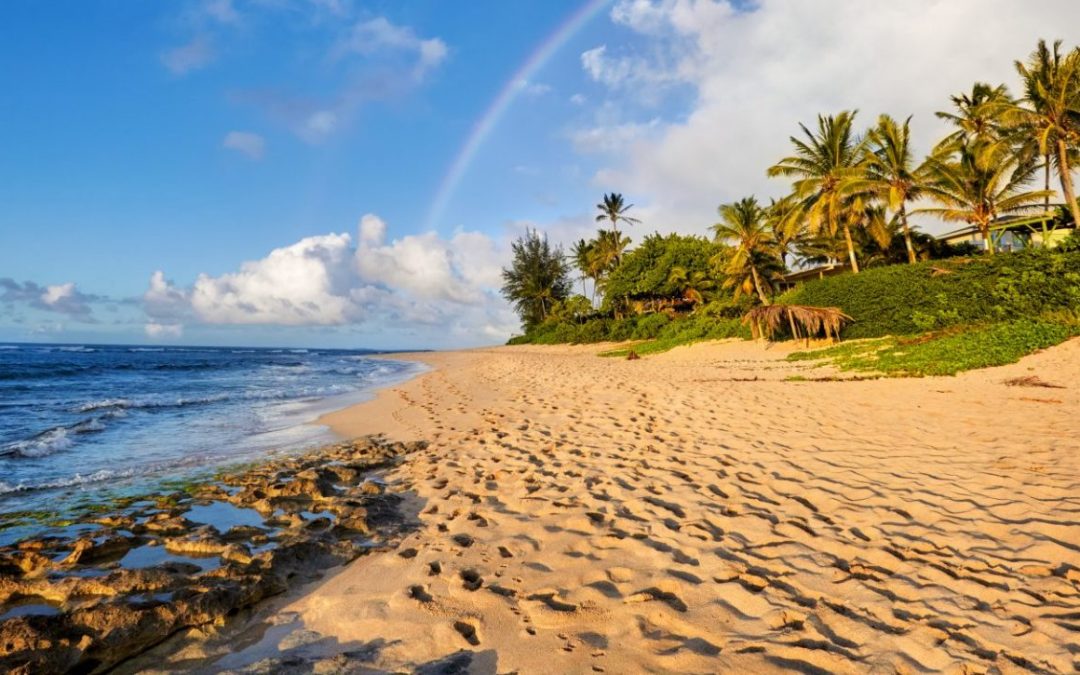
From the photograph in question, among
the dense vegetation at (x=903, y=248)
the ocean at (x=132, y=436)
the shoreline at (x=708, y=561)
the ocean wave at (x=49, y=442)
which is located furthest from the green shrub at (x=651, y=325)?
the ocean wave at (x=49, y=442)

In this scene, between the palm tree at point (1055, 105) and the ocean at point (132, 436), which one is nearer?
the ocean at point (132, 436)

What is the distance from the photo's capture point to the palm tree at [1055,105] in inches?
778

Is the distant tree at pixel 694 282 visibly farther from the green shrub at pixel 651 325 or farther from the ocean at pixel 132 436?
the ocean at pixel 132 436

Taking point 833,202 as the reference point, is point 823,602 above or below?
below

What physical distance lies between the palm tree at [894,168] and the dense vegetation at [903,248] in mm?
63

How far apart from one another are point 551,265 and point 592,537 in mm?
56873

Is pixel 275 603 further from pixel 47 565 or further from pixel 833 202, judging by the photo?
pixel 833 202

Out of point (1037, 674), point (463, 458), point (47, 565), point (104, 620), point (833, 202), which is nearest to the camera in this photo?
point (1037, 674)

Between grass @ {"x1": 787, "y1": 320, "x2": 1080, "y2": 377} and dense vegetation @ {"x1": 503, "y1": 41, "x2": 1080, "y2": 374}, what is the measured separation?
87 millimetres

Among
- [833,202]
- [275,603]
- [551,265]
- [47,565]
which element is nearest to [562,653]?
[275,603]

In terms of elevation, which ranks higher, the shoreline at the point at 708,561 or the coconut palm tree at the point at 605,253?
the coconut palm tree at the point at 605,253

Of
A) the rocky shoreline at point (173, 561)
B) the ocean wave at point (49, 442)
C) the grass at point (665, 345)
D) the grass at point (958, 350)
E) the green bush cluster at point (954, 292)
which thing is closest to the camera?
the rocky shoreline at point (173, 561)

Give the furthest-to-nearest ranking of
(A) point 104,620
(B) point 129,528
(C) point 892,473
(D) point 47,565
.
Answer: (C) point 892,473 < (B) point 129,528 < (D) point 47,565 < (A) point 104,620

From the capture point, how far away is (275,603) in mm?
3287
